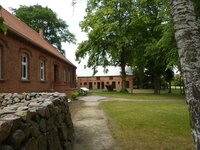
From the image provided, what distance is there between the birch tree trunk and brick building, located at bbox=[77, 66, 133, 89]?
43413 mm

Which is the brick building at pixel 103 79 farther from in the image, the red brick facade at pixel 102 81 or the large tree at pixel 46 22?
the large tree at pixel 46 22

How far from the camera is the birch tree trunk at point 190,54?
2.49 m

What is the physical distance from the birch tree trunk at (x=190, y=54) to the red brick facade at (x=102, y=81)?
43632 mm

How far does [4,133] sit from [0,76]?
8332 millimetres

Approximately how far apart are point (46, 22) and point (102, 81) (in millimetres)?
24445

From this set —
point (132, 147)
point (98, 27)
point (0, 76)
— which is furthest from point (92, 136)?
point (98, 27)

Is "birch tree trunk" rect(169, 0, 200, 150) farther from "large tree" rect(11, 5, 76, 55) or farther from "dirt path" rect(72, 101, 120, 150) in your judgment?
"large tree" rect(11, 5, 76, 55)

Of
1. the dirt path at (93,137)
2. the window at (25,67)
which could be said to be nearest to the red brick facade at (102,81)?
the window at (25,67)

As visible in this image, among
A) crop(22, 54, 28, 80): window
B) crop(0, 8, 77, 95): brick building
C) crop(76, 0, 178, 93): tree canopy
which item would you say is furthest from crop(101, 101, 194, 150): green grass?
crop(76, 0, 178, 93): tree canopy

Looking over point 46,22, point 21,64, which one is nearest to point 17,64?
point 21,64

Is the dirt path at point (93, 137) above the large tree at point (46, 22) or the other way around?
the other way around

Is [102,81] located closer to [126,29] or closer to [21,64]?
[126,29]

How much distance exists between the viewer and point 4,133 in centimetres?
162

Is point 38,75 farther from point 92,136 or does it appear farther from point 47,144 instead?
point 47,144
